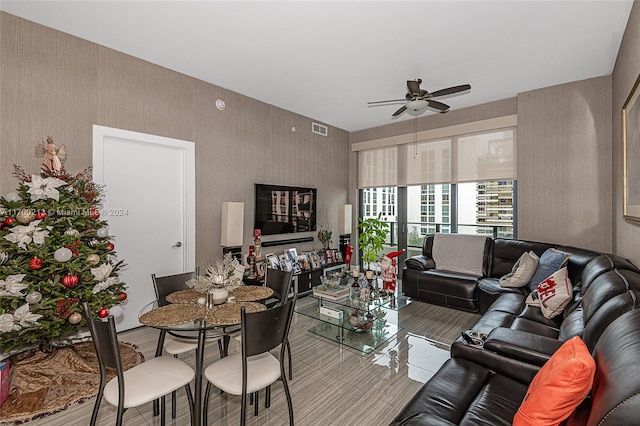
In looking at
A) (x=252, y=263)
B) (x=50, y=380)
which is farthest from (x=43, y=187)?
(x=252, y=263)

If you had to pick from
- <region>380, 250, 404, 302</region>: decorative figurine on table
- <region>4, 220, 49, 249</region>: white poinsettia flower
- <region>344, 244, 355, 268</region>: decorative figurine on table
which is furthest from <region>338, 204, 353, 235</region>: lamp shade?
<region>4, 220, 49, 249</region>: white poinsettia flower

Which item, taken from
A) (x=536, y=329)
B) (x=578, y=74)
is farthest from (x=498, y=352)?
(x=578, y=74)

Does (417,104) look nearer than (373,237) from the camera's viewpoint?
Yes

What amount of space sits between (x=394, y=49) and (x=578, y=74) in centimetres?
250

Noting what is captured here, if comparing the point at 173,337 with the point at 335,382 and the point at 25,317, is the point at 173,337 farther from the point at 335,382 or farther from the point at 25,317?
the point at 335,382

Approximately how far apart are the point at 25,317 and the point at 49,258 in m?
0.46

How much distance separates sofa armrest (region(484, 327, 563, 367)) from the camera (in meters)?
1.70

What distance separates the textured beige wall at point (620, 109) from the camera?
2500 mm

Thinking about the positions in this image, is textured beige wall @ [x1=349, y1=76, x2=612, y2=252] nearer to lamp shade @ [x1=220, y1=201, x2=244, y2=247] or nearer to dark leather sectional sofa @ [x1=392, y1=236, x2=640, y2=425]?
dark leather sectional sofa @ [x1=392, y1=236, x2=640, y2=425]

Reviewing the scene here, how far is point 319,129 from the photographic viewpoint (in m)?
5.90

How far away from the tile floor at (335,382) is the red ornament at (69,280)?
925mm

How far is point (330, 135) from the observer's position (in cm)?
618

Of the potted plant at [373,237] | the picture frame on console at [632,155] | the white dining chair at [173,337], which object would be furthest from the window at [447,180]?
the white dining chair at [173,337]

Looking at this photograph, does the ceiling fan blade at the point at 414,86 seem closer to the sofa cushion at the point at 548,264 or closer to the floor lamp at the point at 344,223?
the sofa cushion at the point at 548,264
